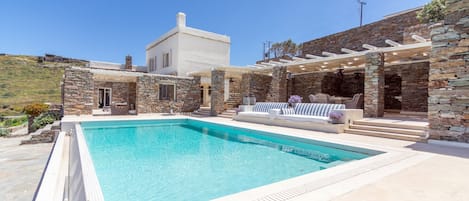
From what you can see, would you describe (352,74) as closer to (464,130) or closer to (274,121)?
(274,121)

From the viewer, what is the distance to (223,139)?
8.31 m

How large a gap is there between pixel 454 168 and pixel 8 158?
9595 millimetres

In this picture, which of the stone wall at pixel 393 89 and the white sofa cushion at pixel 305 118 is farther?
the stone wall at pixel 393 89

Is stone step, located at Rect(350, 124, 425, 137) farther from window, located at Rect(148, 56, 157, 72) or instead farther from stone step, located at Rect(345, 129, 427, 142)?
window, located at Rect(148, 56, 157, 72)

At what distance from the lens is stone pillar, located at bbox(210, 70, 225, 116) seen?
15133mm

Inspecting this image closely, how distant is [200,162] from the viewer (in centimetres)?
546

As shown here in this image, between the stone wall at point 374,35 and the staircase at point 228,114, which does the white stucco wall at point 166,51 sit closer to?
the staircase at point 228,114

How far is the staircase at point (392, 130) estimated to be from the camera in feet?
22.1

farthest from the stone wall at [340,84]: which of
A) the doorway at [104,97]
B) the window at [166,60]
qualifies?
the doorway at [104,97]

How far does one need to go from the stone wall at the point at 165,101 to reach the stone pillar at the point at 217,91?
3.16m

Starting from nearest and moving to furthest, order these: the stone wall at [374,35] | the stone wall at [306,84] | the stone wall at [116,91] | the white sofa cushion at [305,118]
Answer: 1. the white sofa cushion at [305,118]
2. the stone wall at [374,35]
3. the stone wall at [306,84]
4. the stone wall at [116,91]

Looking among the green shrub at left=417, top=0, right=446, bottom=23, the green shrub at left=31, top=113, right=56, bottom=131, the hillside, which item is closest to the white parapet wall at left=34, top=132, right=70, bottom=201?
the green shrub at left=31, top=113, right=56, bottom=131

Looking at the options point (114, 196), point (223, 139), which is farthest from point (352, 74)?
point (114, 196)

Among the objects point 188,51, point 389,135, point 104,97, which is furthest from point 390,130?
point 104,97
